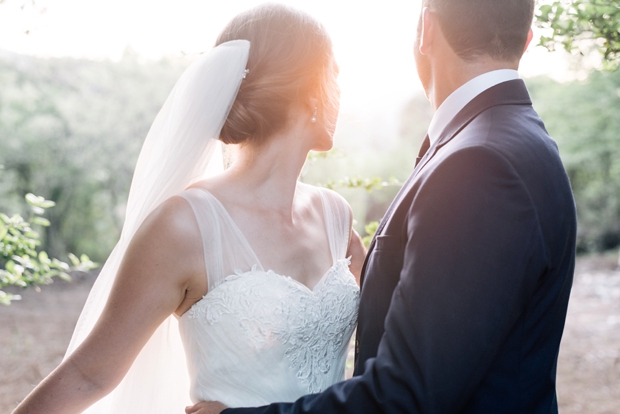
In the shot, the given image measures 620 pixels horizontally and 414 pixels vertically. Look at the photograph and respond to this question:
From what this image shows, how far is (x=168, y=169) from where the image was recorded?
6.58 ft

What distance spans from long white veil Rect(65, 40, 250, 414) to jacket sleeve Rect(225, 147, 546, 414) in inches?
37.3

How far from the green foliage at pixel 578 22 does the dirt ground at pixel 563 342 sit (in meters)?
5.61

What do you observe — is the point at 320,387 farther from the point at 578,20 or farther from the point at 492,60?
the point at 578,20

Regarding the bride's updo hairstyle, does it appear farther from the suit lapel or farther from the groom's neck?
the suit lapel

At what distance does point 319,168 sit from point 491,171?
806cm

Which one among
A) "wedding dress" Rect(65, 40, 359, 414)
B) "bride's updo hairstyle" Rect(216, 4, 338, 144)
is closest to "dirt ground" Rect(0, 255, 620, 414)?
"wedding dress" Rect(65, 40, 359, 414)

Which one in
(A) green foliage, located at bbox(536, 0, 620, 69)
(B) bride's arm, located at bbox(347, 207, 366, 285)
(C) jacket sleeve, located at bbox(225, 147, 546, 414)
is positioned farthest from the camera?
(B) bride's arm, located at bbox(347, 207, 366, 285)

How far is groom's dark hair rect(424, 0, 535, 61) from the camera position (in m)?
1.62

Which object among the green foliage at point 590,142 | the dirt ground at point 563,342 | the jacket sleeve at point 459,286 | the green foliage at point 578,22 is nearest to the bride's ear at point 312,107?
the jacket sleeve at point 459,286

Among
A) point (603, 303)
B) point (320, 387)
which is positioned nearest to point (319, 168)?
point (603, 303)

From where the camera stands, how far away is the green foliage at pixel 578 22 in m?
2.27

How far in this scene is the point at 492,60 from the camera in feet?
5.47

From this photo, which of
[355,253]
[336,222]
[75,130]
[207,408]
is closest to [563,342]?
[355,253]

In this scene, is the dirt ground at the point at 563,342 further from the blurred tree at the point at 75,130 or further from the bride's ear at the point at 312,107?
the bride's ear at the point at 312,107
